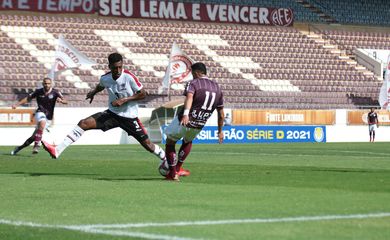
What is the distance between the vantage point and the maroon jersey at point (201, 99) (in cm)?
1512

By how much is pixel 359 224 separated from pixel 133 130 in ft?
27.7

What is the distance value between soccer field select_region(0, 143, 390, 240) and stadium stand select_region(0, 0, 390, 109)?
2846 centimetres

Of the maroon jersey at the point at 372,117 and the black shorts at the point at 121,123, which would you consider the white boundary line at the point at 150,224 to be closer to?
the black shorts at the point at 121,123

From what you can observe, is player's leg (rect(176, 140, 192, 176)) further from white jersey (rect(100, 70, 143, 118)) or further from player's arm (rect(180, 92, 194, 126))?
white jersey (rect(100, 70, 143, 118))

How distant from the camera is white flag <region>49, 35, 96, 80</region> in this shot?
39.9 m

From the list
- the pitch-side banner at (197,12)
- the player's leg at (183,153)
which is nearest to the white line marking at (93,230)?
the player's leg at (183,153)

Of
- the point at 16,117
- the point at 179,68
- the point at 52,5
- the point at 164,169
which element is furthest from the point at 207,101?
the point at 52,5

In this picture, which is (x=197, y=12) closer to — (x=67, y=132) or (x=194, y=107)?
(x=67, y=132)

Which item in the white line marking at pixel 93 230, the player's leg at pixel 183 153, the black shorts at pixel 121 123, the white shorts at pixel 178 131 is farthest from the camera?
the black shorts at pixel 121 123

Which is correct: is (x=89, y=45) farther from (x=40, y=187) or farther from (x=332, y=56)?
(x=40, y=187)

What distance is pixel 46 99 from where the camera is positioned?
25.0 meters

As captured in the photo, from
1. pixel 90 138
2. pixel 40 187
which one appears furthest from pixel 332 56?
pixel 40 187

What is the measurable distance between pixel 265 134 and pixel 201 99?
99.1 feet

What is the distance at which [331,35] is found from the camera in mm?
60031
